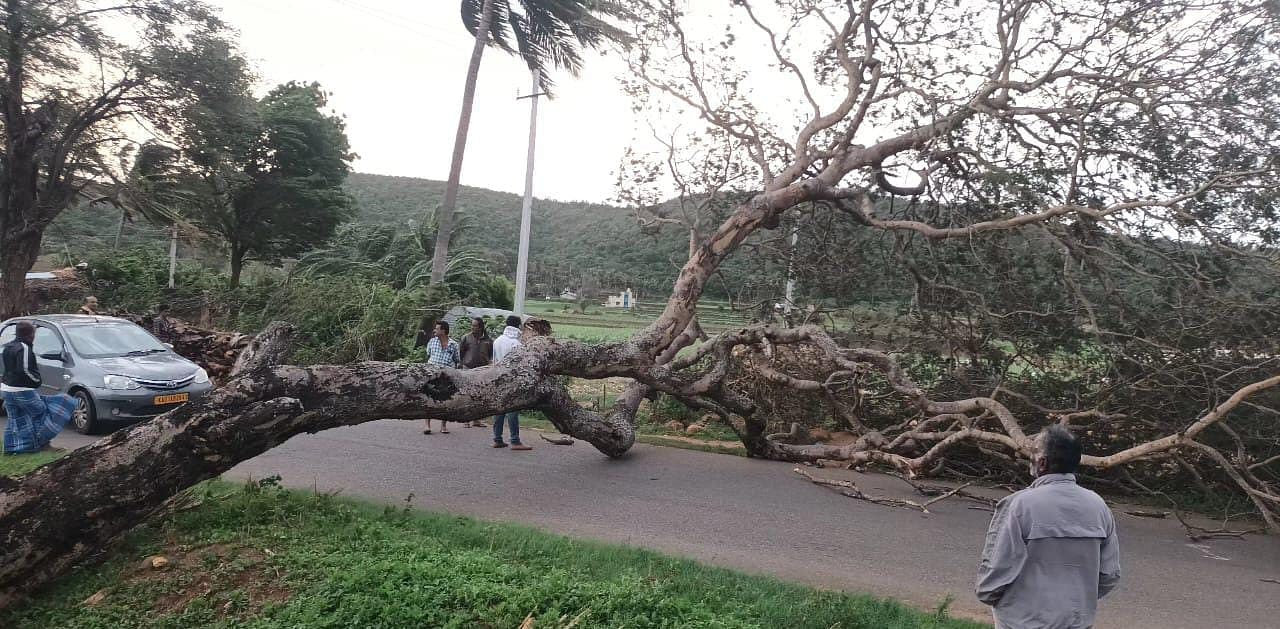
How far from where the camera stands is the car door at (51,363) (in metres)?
10.1

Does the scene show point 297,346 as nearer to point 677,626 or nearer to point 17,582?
point 17,582

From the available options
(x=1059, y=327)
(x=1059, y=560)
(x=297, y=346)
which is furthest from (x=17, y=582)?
(x=297, y=346)

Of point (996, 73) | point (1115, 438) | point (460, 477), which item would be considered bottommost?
point (460, 477)

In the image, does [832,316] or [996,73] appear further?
[832,316]

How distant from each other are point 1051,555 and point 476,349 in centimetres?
817

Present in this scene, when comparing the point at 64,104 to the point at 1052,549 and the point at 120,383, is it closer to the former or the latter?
the point at 120,383

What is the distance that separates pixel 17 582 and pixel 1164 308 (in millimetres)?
10452

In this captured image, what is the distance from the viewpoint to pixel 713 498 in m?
7.61

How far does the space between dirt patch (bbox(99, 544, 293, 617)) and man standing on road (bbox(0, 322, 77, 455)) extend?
15.1 feet

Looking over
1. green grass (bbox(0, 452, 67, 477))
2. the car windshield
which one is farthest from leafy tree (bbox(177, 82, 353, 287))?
green grass (bbox(0, 452, 67, 477))

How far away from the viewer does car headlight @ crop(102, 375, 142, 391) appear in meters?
9.72

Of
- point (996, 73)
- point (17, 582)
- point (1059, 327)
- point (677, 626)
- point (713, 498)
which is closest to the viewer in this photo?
point (677, 626)

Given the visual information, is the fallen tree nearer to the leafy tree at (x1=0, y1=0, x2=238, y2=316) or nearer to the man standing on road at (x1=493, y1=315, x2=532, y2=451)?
the man standing on road at (x1=493, y1=315, x2=532, y2=451)

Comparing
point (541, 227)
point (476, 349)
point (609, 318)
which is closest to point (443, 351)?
point (476, 349)
